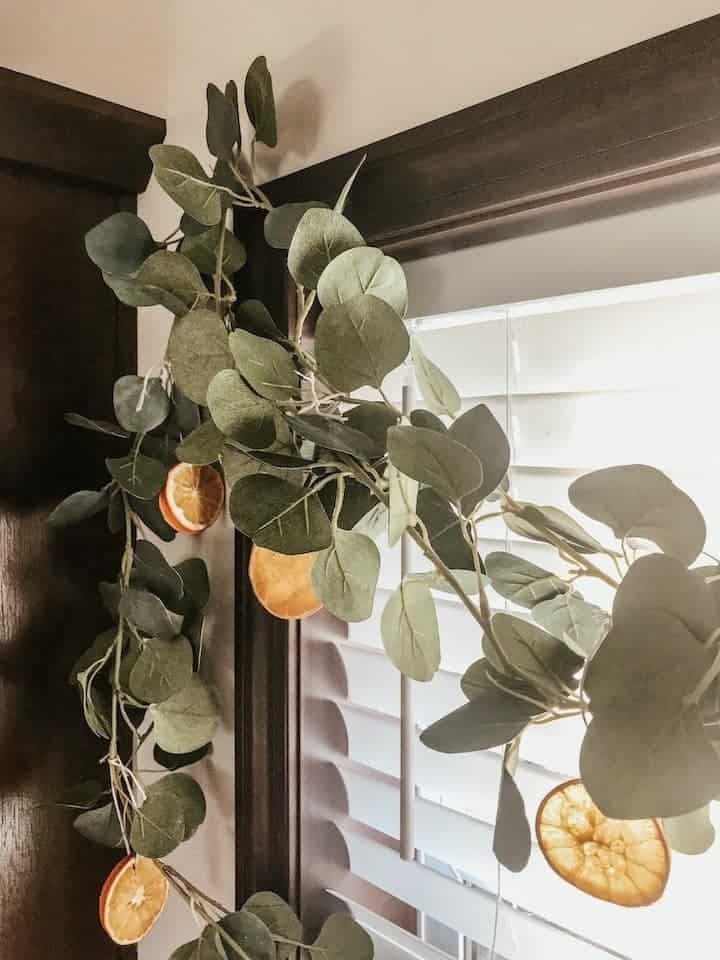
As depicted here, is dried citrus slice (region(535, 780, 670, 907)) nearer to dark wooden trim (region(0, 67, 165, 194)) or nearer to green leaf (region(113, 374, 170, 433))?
green leaf (region(113, 374, 170, 433))

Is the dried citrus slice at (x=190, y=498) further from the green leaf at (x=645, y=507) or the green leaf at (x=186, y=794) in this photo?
the green leaf at (x=645, y=507)

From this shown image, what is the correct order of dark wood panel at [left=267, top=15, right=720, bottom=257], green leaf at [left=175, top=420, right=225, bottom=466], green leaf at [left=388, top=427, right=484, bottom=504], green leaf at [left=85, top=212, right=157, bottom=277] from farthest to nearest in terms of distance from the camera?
1. green leaf at [left=85, top=212, right=157, bottom=277]
2. green leaf at [left=175, top=420, right=225, bottom=466]
3. dark wood panel at [left=267, top=15, right=720, bottom=257]
4. green leaf at [left=388, top=427, right=484, bottom=504]

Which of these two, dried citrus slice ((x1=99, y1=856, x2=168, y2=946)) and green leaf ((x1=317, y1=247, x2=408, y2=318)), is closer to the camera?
green leaf ((x1=317, y1=247, x2=408, y2=318))

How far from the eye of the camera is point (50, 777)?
1086 mm

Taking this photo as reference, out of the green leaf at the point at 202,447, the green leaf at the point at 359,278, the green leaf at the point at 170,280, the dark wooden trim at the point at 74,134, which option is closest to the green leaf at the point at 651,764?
the green leaf at the point at 359,278

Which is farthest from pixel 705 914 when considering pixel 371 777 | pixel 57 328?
pixel 57 328

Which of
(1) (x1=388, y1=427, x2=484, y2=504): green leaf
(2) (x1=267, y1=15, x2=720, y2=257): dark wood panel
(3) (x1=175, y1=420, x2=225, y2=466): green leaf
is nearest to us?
(1) (x1=388, y1=427, x2=484, y2=504): green leaf

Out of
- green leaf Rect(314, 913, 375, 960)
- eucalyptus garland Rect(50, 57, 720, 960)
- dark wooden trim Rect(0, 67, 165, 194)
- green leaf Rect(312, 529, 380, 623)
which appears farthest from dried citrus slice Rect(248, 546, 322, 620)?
dark wooden trim Rect(0, 67, 165, 194)

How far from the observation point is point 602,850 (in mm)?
546

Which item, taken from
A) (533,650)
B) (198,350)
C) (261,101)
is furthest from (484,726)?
(261,101)

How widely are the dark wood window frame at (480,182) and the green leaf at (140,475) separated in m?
0.13

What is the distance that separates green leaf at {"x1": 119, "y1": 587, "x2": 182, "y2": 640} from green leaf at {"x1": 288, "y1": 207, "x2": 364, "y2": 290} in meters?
0.39

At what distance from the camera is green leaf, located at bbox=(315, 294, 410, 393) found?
1.91 feet

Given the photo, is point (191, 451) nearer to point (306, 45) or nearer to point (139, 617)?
point (139, 617)
